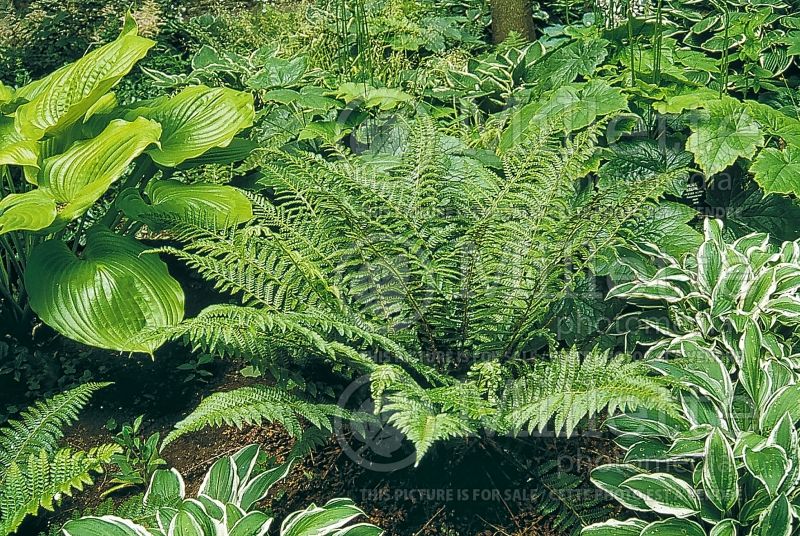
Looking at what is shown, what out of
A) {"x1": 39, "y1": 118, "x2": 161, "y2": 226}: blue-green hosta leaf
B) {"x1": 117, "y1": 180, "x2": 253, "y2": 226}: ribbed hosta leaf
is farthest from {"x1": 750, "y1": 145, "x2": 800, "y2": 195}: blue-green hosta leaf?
{"x1": 39, "y1": 118, "x2": 161, "y2": 226}: blue-green hosta leaf

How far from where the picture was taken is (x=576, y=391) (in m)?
1.65

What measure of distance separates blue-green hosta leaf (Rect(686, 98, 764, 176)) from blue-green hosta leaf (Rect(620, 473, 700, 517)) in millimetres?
1149

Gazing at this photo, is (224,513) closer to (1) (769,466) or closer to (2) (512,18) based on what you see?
(1) (769,466)

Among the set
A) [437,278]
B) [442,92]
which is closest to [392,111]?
[442,92]

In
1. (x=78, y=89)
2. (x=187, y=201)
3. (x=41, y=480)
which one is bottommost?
(x=41, y=480)

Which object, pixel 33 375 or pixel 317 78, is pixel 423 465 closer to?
pixel 33 375

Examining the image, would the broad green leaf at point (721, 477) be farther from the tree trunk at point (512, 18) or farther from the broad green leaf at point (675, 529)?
the tree trunk at point (512, 18)

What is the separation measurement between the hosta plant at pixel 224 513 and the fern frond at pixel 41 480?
3.3 inches

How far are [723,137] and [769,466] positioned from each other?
1.30 m

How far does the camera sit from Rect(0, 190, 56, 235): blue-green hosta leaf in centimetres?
217

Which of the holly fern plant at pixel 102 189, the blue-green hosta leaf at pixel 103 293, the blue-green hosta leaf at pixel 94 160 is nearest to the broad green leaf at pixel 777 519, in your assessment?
the holly fern plant at pixel 102 189

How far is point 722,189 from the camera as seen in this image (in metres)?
2.69

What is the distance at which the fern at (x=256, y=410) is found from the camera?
1.59 metres

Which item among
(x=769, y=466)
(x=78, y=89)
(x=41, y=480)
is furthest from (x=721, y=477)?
(x=78, y=89)
